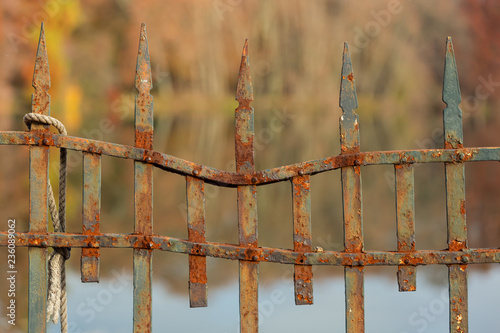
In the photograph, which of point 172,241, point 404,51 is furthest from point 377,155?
point 404,51

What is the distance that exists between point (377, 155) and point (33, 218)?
1825 mm

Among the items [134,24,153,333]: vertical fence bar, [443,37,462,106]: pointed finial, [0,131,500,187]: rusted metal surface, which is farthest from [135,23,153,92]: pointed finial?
[443,37,462,106]: pointed finial

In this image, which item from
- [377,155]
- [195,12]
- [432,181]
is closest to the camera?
[377,155]

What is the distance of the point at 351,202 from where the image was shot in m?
3.44

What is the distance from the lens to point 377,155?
3395mm

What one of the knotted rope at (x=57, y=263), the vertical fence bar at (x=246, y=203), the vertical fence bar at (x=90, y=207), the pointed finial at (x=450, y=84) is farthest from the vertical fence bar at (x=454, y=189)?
the knotted rope at (x=57, y=263)

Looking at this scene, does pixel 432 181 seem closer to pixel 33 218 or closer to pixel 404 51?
pixel 33 218

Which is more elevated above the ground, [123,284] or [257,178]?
[257,178]

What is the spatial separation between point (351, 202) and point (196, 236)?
832 millimetres

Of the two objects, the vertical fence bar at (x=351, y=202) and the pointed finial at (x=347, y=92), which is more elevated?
the pointed finial at (x=347, y=92)

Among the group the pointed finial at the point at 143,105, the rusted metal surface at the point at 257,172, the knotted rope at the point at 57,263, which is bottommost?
the knotted rope at the point at 57,263

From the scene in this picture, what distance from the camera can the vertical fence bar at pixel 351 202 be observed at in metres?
3.41

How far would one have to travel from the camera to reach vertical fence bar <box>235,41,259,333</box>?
344 cm

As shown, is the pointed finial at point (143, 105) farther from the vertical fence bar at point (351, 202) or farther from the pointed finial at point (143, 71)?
the vertical fence bar at point (351, 202)
